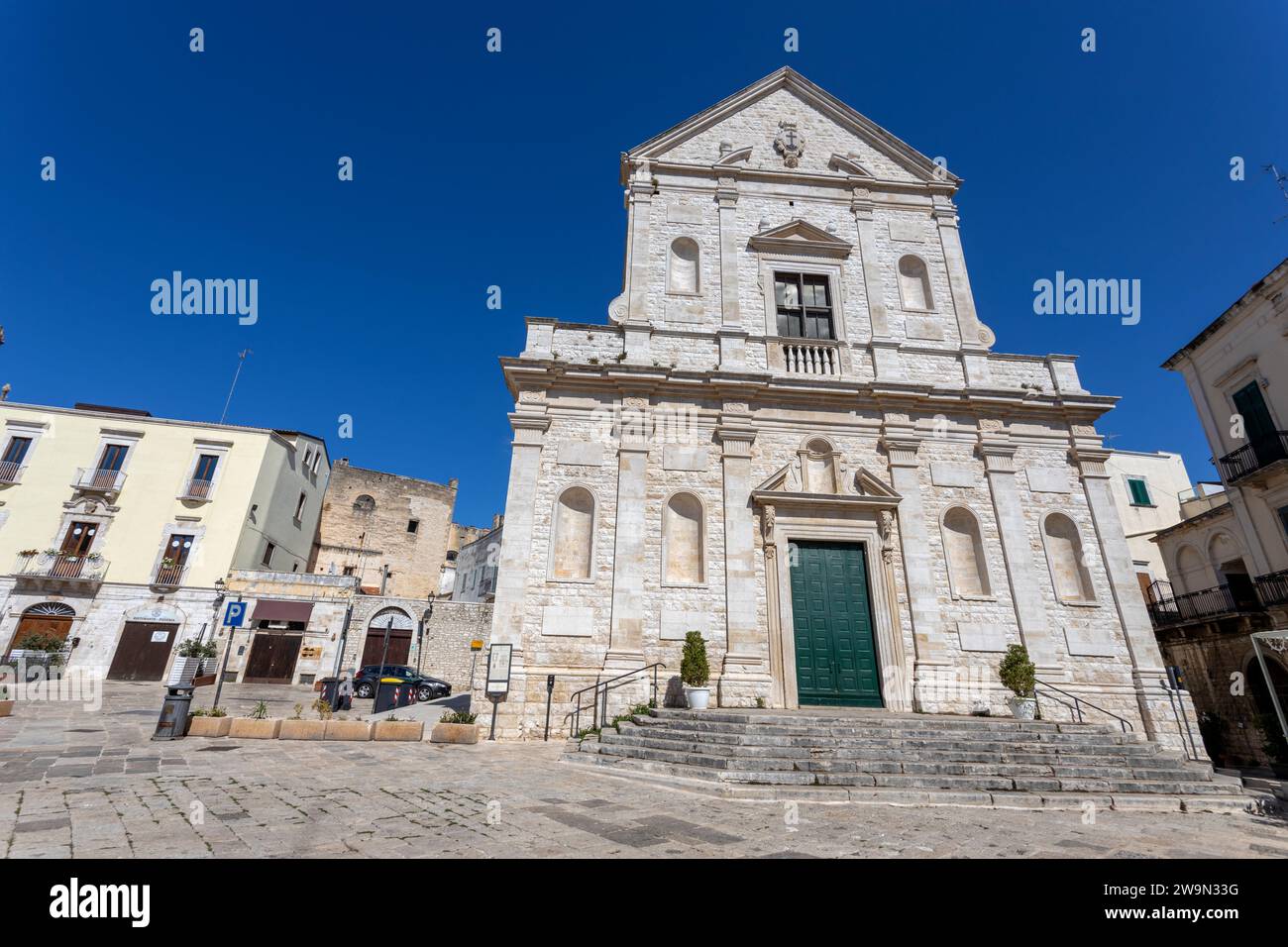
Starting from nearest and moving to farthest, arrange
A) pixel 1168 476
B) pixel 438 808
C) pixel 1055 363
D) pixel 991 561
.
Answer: pixel 438 808, pixel 991 561, pixel 1055 363, pixel 1168 476

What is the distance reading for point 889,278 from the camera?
15.2 metres

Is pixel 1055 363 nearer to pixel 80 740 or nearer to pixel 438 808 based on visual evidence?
pixel 438 808

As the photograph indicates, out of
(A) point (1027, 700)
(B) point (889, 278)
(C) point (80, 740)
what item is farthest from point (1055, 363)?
(C) point (80, 740)

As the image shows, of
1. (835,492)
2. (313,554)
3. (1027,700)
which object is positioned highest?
(313,554)

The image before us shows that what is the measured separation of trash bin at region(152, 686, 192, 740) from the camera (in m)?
8.59

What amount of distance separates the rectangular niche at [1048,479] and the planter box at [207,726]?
16496 mm

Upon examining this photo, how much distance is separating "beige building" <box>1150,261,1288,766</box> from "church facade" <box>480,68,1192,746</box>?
5488 mm

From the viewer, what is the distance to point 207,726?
360 inches

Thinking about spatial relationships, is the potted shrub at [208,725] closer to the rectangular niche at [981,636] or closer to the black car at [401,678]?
the black car at [401,678]

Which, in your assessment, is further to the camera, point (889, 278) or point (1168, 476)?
point (1168, 476)

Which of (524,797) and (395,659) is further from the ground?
(395,659)

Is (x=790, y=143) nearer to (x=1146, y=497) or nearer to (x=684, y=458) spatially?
(x=684, y=458)

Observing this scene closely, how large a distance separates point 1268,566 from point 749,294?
1501 centimetres

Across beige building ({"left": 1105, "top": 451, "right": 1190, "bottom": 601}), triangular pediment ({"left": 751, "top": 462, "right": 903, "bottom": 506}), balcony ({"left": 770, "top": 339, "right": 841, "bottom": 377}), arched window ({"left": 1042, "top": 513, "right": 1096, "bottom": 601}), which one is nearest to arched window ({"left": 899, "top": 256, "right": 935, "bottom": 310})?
balcony ({"left": 770, "top": 339, "right": 841, "bottom": 377})
